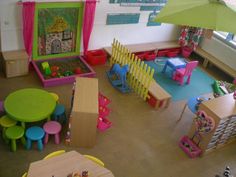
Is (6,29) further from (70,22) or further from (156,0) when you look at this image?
(156,0)

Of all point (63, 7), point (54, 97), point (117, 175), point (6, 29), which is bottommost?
point (117, 175)

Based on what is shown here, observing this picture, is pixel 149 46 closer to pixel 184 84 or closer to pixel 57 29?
pixel 184 84

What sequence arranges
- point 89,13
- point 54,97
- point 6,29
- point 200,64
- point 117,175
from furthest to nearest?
point 200,64, point 89,13, point 6,29, point 54,97, point 117,175

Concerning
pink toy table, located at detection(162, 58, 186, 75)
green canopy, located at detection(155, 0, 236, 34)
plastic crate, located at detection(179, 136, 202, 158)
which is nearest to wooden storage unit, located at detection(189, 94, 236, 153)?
plastic crate, located at detection(179, 136, 202, 158)

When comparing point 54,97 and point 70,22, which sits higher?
point 70,22

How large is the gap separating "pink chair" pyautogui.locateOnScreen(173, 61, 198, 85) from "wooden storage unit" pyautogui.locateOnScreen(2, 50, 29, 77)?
344cm

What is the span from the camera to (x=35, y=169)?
333 cm

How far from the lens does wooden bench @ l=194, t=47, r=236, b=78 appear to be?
291 inches

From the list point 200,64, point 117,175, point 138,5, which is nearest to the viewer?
point 117,175

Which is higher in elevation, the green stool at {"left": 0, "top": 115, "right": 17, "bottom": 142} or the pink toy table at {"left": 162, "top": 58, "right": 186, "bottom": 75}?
the pink toy table at {"left": 162, "top": 58, "right": 186, "bottom": 75}

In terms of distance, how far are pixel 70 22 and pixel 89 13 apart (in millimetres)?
472

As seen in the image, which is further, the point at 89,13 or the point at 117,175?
the point at 89,13

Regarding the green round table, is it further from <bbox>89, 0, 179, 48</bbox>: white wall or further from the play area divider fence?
<bbox>89, 0, 179, 48</bbox>: white wall

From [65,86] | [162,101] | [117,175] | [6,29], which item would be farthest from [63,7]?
[117,175]
